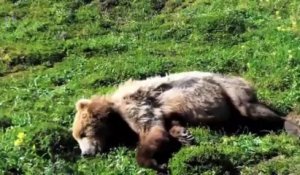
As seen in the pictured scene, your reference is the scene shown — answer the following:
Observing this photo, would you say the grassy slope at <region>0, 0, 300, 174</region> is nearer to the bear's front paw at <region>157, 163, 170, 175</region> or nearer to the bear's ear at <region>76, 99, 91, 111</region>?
the bear's front paw at <region>157, 163, 170, 175</region>

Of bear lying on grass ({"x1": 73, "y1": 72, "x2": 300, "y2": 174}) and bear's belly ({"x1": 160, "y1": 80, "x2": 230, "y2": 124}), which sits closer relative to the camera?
bear lying on grass ({"x1": 73, "y1": 72, "x2": 300, "y2": 174})

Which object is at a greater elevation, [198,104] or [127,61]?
[198,104]

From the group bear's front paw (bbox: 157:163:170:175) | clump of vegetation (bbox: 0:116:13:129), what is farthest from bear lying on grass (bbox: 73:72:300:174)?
clump of vegetation (bbox: 0:116:13:129)

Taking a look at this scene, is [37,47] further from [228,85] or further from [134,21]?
[228,85]

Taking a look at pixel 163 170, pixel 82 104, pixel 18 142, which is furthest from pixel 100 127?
pixel 163 170

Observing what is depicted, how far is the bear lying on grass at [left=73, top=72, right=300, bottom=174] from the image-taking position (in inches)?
359

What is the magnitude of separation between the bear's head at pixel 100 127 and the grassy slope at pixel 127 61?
8.5 inches

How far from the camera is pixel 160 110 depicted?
931 cm

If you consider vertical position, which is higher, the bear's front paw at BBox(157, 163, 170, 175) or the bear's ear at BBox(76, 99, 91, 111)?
the bear's ear at BBox(76, 99, 91, 111)

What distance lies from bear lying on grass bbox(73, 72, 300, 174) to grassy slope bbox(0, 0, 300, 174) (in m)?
0.29

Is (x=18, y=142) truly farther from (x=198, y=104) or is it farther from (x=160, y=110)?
(x=198, y=104)

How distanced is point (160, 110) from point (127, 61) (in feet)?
11.1

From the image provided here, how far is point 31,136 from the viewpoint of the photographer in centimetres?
897

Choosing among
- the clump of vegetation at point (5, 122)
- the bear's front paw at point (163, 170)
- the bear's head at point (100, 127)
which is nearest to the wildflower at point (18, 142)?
the bear's head at point (100, 127)
